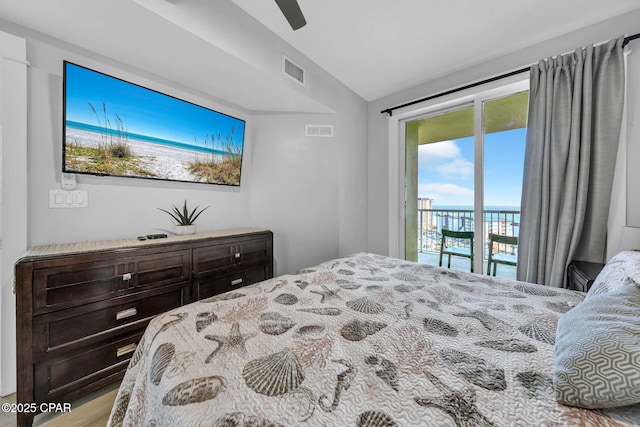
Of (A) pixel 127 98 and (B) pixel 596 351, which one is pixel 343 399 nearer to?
(B) pixel 596 351

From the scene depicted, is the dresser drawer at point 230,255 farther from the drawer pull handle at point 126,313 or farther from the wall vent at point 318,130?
the wall vent at point 318,130

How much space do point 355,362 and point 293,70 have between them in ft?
8.02

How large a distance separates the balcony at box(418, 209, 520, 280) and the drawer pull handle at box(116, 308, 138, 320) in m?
3.12

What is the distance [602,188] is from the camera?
6.03 feet

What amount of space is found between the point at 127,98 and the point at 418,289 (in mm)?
2474

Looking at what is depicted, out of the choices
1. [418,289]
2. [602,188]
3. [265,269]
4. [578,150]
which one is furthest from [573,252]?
[265,269]

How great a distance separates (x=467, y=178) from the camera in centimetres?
277

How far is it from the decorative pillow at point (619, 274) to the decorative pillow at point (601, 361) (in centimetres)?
34

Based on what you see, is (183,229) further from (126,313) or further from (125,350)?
(125,350)

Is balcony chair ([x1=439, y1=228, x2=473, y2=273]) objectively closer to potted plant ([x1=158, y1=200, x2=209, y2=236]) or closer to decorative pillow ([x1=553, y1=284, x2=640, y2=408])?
decorative pillow ([x1=553, y1=284, x2=640, y2=408])

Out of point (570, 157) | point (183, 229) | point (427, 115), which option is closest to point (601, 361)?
point (570, 157)

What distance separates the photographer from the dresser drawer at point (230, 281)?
197 centimetres

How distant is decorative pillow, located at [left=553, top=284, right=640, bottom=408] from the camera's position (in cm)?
53

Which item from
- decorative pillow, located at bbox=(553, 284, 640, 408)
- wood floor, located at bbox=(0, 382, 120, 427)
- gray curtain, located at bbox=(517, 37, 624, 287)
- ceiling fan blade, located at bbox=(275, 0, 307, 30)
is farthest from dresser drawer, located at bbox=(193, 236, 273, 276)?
gray curtain, located at bbox=(517, 37, 624, 287)
